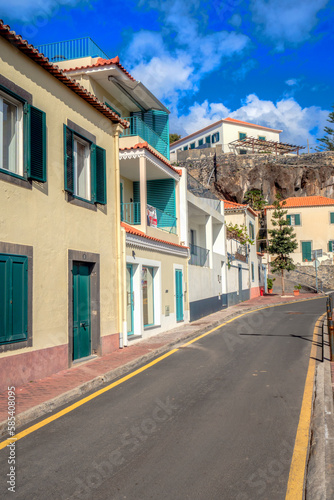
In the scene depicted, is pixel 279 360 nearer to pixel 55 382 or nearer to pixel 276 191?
pixel 55 382

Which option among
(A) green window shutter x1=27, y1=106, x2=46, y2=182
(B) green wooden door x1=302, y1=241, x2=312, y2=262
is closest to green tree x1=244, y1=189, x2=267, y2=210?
(B) green wooden door x1=302, y1=241, x2=312, y2=262

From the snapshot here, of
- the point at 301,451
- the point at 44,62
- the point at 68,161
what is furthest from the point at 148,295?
the point at 301,451

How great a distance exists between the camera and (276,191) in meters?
58.5

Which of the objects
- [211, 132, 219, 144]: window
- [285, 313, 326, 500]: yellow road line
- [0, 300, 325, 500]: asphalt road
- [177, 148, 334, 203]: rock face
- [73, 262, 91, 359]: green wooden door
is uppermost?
[211, 132, 219, 144]: window

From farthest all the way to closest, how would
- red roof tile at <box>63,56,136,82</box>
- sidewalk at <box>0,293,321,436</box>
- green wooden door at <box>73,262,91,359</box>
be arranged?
red roof tile at <box>63,56,136,82</box>, green wooden door at <box>73,262,91,359</box>, sidewalk at <box>0,293,321,436</box>

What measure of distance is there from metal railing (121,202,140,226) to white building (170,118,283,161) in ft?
147

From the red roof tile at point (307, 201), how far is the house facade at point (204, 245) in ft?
88.9

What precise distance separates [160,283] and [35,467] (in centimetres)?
1215

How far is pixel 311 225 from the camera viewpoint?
Answer: 54.6m

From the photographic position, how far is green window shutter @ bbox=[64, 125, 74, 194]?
10.2 meters

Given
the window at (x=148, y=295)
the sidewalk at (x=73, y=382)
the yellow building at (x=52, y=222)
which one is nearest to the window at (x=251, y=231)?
the window at (x=148, y=295)

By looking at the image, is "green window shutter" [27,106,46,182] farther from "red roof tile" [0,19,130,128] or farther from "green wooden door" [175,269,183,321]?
"green wooden door" [175,269,183,321]

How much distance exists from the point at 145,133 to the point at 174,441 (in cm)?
1494

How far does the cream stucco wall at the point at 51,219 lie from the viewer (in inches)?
333
